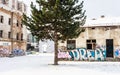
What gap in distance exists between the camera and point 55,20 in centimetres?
2398

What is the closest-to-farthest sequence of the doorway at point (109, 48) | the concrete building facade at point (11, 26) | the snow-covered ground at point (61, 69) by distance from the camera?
the snow-covered ground at point (61, 69)
the doorway at point (109, 48)
the concrete building facade at point (11, 26)

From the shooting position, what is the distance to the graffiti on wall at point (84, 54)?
103 feet

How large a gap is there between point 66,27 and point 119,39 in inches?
369

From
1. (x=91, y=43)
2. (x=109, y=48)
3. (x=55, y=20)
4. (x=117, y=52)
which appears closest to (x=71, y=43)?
(x=91, y=43)

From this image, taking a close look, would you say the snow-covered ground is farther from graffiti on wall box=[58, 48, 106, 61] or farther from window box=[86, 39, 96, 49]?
window box=[86, 39, 96, 49]

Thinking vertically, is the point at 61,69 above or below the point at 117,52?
below

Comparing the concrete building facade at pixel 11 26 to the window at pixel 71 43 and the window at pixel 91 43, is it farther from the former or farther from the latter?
the window at pixel 91 43

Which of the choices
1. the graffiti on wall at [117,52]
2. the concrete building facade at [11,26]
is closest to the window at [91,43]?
the graffiti on wall at [117,52]

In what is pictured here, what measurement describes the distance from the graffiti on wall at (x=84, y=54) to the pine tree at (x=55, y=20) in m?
7.04

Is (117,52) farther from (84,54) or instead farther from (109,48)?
(84,54)

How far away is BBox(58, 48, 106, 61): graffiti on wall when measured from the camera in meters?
31.4

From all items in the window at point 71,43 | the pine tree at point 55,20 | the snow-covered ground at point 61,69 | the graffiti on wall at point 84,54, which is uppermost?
the pine tree at point 55,20

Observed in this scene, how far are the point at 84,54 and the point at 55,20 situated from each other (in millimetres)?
9045

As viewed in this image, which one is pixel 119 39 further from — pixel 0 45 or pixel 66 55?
pixel 0 45
